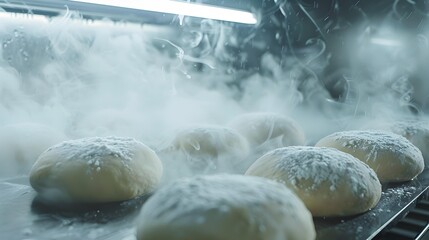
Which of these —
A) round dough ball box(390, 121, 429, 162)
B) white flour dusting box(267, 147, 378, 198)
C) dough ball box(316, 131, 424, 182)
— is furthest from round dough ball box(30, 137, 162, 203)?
round dough ball box(390, 121, 429, 162)

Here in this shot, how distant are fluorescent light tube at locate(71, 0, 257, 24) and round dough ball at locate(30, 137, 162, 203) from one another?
64 centimetres

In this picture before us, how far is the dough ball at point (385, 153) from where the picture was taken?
1.52 m

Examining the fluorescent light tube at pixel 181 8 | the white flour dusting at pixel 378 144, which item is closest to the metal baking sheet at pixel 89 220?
the white flour dusting at pixel 378 144

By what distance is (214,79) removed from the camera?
111 inches

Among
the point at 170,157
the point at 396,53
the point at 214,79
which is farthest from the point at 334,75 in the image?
the point at 170,157

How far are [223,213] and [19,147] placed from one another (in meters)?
1.04

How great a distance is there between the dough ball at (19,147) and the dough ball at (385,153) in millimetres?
1145

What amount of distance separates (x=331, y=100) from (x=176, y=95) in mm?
1203

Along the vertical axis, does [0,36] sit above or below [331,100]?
above

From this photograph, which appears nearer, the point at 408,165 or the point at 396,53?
the point at 408,165

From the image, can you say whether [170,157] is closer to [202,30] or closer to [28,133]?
[28,133]

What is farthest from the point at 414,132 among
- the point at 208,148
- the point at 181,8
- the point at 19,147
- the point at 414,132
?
the point at 19,147

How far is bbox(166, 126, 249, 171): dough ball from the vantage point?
1646 mm

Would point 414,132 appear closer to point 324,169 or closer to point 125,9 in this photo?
point 324,169
